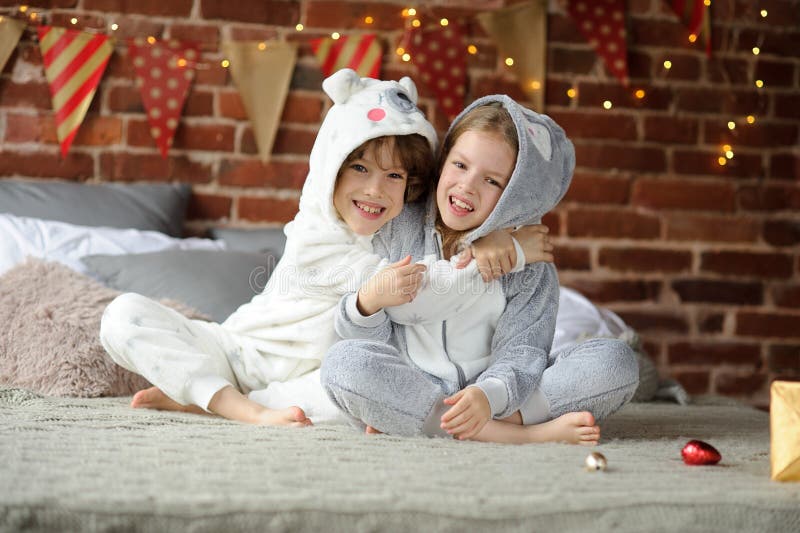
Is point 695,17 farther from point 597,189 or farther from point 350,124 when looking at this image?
point 350,124

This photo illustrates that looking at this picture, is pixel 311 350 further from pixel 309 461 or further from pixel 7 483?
pixel 7 483

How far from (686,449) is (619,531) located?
1.10ft

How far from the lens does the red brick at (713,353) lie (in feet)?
9.20

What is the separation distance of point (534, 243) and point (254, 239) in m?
1.04

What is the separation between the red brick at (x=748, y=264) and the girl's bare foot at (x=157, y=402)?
1802mm

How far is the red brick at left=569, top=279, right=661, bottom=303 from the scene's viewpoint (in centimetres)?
277

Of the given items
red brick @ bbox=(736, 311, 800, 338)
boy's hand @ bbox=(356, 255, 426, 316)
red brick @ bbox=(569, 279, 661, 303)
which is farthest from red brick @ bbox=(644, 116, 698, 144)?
boy's hand @ bbox=(356, 255, 426, 316)

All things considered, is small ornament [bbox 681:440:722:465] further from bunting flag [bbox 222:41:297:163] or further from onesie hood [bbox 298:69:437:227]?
bunting flag [bbox 222:41:297:163]

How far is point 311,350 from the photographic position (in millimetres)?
1649

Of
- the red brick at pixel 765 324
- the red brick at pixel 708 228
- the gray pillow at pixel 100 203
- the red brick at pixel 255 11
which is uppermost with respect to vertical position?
Answer: the red brick at pixel 255 11

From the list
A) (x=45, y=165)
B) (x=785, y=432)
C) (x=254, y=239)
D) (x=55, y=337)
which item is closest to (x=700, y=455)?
(x=785, y=432)

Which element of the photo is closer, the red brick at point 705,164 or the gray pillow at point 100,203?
the gray pillow at point 100,203

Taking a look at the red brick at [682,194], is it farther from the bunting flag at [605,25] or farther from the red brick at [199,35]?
the red brick at [199,35]

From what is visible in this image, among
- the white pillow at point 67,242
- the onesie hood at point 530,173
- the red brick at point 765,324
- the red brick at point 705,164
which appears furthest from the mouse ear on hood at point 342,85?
the red brick at point 765,324
